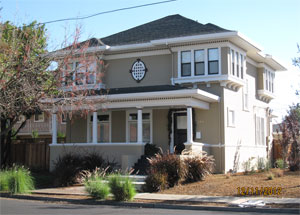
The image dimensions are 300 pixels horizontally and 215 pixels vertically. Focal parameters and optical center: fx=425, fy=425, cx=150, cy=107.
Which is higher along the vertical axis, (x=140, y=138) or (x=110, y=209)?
(x=140, y=138)

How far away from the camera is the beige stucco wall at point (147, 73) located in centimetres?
2403

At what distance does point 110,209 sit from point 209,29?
13255mm

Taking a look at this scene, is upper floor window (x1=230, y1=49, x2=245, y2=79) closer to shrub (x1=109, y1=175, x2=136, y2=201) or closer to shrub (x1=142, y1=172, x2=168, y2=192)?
shrub (x1=142, y1=172, x2=168, y2=192)

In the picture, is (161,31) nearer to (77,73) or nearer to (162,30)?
(162,30)

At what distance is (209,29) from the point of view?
899 inches

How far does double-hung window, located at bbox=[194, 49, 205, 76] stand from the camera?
22.8 meters

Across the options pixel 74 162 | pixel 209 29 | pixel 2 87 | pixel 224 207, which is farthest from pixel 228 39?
pixel 2 87

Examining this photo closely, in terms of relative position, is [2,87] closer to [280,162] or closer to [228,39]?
[228,39]

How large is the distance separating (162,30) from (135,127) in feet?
20.0

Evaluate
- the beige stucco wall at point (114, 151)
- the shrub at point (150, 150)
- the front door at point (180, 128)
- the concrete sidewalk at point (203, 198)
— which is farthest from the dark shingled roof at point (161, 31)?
the concrete sidewalk at point (203, 198)

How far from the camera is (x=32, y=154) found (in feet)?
83.4

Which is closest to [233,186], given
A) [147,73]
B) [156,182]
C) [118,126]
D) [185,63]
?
[156,182]

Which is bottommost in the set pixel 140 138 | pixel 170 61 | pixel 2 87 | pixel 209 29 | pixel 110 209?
pixel 110 209

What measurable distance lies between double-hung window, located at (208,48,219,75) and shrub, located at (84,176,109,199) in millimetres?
10437
